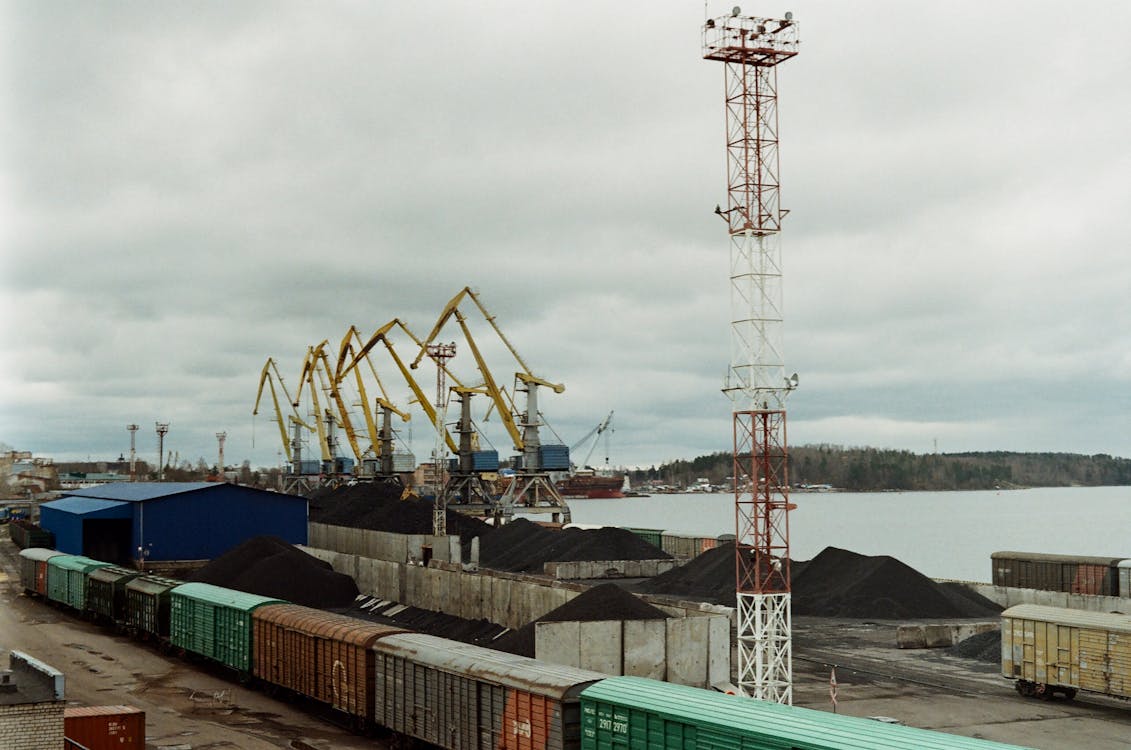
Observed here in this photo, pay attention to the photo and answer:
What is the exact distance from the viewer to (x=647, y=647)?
34.7 metres

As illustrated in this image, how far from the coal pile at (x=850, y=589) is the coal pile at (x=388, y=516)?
30.6 meters

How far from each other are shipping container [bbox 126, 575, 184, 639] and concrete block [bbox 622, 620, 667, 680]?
20032 mm

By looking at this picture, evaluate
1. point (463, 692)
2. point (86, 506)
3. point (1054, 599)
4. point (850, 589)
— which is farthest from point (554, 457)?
point (463, 692)

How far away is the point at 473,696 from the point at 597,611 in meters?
10.6

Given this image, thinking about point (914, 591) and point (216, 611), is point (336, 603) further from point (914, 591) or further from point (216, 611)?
point (914, 591)

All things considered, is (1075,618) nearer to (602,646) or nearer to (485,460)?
(602,646)

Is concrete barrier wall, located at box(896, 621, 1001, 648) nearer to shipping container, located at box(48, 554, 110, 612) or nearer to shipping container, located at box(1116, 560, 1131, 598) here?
shipping container, located at box(1116, 560, 1131, 598)

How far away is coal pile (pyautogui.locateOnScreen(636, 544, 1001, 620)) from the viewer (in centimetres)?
5772

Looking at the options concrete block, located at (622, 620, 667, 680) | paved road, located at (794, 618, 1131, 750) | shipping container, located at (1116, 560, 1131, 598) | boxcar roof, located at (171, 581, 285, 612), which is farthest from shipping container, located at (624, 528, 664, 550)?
concrete block, located at (622, 620, 667, 680)

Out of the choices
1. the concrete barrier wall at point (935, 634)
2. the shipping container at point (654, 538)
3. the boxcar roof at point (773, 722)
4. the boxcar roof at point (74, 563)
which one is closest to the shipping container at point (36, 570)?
the boxcar roof at point (74, 563)

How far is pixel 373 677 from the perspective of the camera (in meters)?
29.1

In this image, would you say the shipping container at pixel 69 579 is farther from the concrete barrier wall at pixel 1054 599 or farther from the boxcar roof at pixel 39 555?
the concrete barrier wall at pixel 1054 599

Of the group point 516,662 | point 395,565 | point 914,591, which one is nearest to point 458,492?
point 395,565

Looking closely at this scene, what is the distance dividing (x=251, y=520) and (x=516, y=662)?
53.6 m
